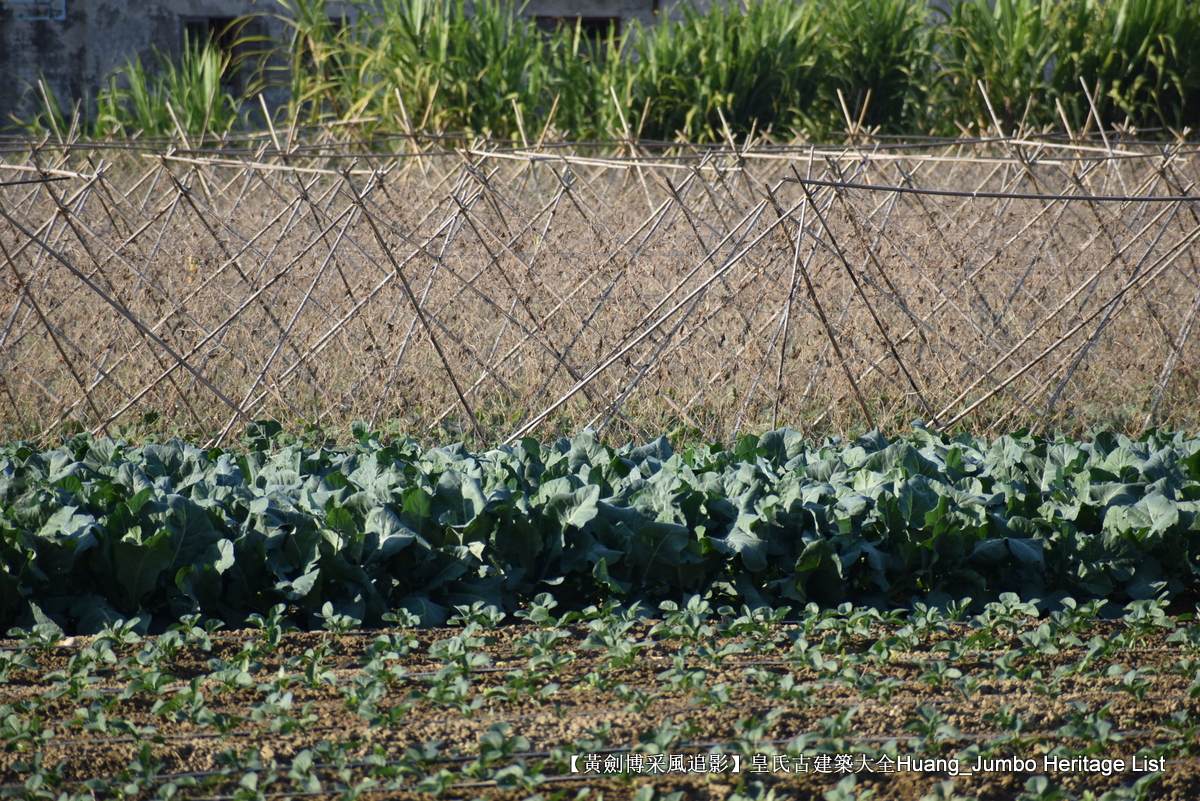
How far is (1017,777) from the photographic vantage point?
8.01 feet

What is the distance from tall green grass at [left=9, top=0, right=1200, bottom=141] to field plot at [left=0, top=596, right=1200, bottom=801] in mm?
8866

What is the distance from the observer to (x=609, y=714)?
269 cm

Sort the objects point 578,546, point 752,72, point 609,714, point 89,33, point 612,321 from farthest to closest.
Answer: point 89,33, point 752,72, point 612,321, point 578,546, point 609,714

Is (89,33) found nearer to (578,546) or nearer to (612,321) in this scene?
(612,321)

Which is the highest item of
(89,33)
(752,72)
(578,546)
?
(89,33)

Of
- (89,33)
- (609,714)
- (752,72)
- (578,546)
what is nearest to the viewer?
(609,714)

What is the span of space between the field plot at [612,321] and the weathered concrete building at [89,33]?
21.1 ft

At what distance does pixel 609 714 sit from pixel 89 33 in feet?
44.0

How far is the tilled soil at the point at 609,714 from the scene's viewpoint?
2395 millimetres

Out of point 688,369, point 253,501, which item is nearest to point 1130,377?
point 688,369

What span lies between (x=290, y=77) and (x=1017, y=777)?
45.1 feet

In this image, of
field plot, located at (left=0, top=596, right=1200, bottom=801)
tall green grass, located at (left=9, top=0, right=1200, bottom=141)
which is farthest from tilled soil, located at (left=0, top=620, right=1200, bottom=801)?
tall green grass, located at (left=9, top=0, right=1200, bottom=141)

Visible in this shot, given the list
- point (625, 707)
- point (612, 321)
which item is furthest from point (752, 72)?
point (625, 707)

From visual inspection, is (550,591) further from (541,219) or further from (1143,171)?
(1143,171)
